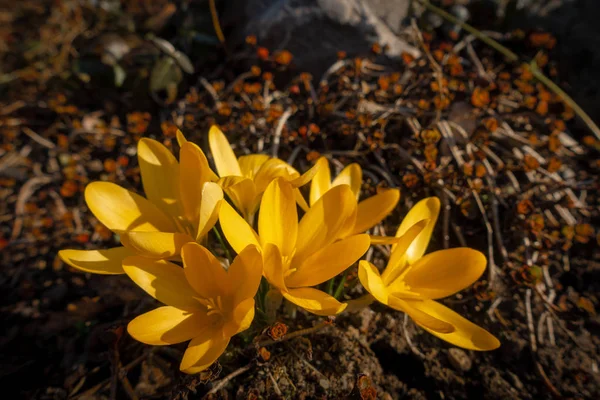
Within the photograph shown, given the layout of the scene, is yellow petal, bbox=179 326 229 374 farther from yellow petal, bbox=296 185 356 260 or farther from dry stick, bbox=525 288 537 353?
dry stick, bbox=525 288 537 353

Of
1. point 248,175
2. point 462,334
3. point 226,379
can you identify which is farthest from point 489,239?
point 226,379

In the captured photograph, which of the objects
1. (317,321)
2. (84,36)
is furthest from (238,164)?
(84,36)

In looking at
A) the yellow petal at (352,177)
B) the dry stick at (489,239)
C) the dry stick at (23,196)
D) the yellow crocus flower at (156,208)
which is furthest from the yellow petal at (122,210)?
the dry stick at (23,196)

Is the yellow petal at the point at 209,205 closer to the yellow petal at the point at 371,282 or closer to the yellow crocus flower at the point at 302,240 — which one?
the yellow crocus flower at the point at 302,240

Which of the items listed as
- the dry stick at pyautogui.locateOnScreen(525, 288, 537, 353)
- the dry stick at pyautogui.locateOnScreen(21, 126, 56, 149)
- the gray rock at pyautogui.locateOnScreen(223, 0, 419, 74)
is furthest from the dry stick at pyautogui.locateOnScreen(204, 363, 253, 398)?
the dry stick at pyautogui.locateOnScreen(21, 126, 56, 149)

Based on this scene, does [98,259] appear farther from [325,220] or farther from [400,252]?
[400,252]
